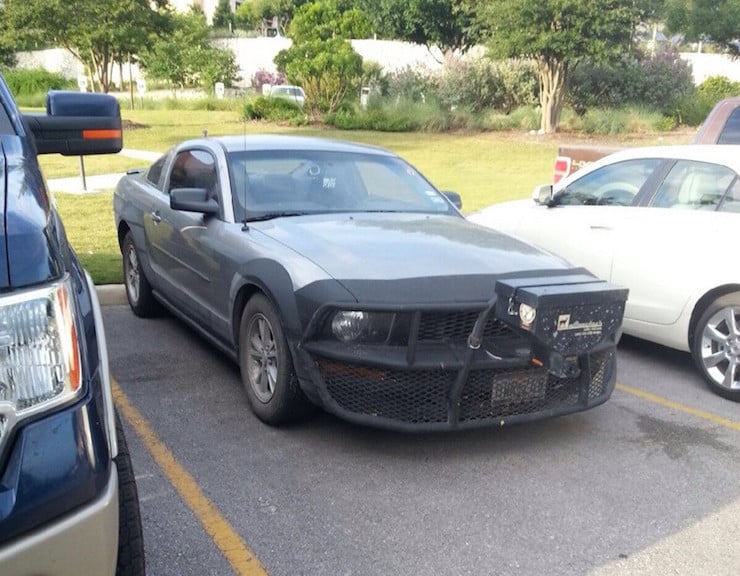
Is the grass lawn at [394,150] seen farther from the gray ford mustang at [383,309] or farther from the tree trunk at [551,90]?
the gray ford mustang at [383,309]

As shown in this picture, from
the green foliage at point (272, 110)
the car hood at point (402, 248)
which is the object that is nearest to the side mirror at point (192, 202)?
the car hood at point (402, 248)

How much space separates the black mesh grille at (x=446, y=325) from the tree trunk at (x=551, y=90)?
2331 centimetres

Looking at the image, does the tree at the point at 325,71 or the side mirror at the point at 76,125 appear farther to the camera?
the tree at the point at 325,71

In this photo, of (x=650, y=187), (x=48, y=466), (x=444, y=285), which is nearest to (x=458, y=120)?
(x=650, y=187)

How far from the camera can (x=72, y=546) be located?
1.87 m

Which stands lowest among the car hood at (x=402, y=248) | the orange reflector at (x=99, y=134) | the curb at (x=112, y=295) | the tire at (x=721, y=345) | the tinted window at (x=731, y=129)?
the curb at (x=112, y=295)

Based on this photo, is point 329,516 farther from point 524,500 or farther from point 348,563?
point 524,500

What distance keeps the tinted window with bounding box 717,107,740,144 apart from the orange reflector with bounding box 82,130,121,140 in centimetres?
576

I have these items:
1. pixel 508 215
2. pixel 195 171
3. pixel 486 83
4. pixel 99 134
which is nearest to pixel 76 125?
pixel 99 134

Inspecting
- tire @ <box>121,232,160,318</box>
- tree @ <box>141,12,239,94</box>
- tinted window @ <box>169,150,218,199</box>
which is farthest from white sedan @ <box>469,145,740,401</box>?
tree @ <box>141,12,239,94</box>

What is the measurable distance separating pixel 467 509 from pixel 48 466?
→ 7.35ft

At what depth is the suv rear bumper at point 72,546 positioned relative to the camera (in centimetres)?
179

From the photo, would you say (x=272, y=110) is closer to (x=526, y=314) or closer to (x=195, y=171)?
(x=195, y=171)

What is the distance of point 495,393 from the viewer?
4.03 metres
